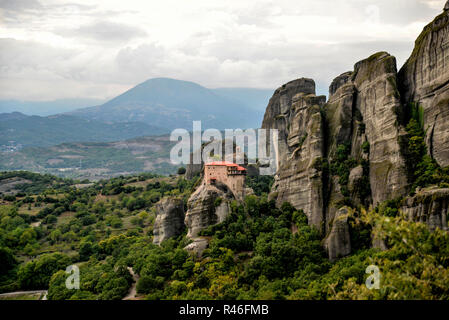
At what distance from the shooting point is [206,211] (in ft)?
142

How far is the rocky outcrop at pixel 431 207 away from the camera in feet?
97.7

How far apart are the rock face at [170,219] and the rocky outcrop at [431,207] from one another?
1030 inches

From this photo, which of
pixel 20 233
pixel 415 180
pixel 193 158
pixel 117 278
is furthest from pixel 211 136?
pixel 415 180

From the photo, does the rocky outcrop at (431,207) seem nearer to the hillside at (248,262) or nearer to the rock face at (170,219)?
the hillside at (248,262)

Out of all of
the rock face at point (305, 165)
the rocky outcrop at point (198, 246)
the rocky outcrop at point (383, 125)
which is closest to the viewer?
the rocky outcrop at point (383, 125)

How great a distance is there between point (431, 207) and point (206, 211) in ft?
72.1

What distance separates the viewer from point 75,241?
7306 cm

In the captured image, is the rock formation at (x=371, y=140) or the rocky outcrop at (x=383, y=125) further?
the rocky outcrop at (x=383, y=125)

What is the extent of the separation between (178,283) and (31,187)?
104m

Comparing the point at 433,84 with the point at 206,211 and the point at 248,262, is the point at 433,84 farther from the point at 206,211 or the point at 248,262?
the point at 206,211

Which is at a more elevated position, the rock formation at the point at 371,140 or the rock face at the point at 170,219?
the rock formation at the point at 371,140

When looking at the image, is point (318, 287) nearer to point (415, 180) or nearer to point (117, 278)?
point (415, 180)

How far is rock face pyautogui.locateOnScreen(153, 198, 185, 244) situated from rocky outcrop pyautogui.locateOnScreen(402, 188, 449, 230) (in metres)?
26.2

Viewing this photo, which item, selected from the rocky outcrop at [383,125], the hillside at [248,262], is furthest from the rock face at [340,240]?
the rocky outcrop at [383,125]
